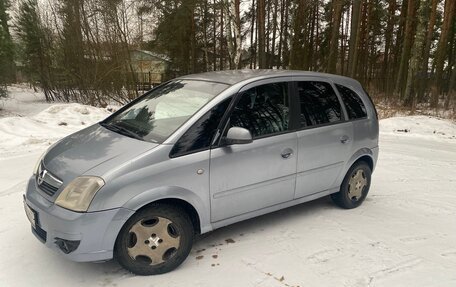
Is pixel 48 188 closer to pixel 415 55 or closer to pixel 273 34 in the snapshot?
pixel 415 55

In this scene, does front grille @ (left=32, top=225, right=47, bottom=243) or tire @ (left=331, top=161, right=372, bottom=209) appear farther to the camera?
tire @ (left=331, top=161, right=372, bottom=209)

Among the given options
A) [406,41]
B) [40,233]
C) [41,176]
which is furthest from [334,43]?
[40,233]

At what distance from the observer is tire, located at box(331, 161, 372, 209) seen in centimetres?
464

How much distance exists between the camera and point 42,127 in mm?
8859

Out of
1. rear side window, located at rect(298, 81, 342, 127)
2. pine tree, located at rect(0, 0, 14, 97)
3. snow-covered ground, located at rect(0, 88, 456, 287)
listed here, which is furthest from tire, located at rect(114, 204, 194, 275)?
pine tree, located at rect(0, 0, 14, 97)

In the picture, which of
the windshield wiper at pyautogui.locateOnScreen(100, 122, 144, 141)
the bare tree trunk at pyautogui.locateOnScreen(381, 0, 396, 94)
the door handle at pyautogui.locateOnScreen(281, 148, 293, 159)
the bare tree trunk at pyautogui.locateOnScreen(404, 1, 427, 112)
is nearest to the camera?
the windshield wiper at pyautogui.locateOnScreen(100, 122, 144, 141)

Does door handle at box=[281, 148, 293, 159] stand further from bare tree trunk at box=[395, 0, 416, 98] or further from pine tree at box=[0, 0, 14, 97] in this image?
pine tree at box=[0, 0, 14, 97]

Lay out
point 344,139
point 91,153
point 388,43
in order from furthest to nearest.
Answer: point 388,43 < point 344,139 < point 91,153

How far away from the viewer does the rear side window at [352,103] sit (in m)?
4.59

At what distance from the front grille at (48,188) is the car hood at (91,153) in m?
0.11

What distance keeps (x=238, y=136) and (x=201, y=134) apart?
34cm

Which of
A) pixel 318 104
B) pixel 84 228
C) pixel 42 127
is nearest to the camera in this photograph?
pixel 84 228

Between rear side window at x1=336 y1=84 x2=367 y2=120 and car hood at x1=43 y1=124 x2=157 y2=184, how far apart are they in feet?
8.49

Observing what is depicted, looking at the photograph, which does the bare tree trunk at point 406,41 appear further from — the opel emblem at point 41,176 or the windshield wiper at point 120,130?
the opel emblem at point 41,176
